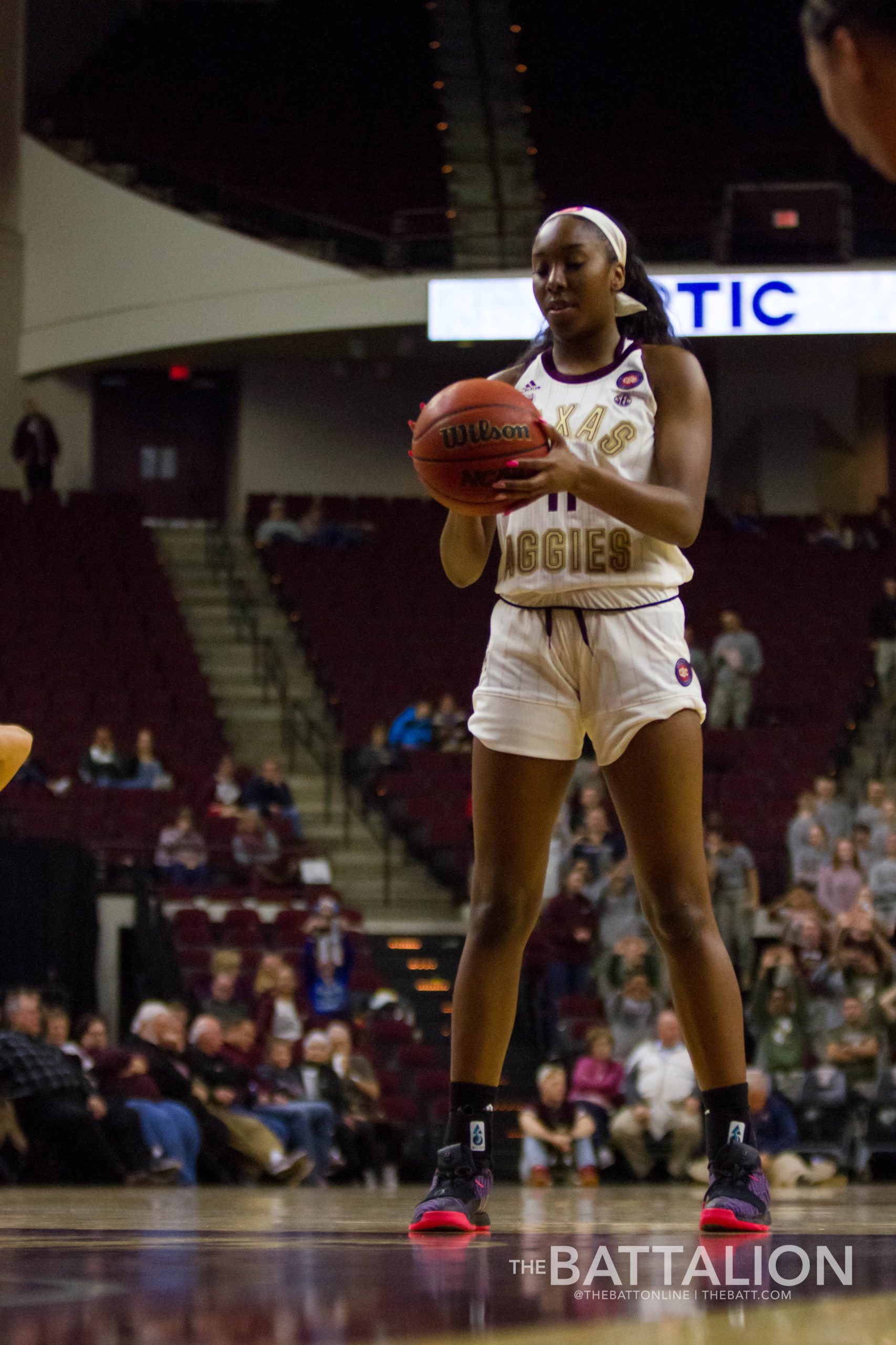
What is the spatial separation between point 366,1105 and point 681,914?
6.58 meters

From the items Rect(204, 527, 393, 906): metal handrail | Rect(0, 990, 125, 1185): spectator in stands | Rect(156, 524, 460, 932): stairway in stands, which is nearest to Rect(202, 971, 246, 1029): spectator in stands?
Rect(0, 990, 125, 1185): spectator in stands

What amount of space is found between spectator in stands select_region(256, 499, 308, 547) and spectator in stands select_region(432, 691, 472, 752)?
4.70 meters

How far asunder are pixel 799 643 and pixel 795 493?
4710 millimetres

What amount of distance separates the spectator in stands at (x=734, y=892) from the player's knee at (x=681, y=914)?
8.12 meters

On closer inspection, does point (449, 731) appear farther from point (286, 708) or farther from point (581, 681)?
point (581, 681)

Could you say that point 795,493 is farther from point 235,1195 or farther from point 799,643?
point 235,1195

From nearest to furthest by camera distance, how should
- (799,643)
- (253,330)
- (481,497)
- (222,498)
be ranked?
(481,497) → (799,643) → (253,330) → (222,498)

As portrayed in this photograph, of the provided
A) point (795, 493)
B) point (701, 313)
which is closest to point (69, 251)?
point (701, 313)

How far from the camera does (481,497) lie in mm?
2975

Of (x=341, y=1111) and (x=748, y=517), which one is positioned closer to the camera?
(x=341, y=1111)

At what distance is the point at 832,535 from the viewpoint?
1861 cm

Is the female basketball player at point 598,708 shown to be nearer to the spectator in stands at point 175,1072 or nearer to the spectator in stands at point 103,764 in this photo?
the spectator in stands at point 175,1072

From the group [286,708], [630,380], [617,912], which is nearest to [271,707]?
[286,708]

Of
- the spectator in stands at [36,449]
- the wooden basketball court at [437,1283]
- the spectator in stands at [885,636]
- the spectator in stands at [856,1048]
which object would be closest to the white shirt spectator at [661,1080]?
the spectator in stands at [856,1048]
